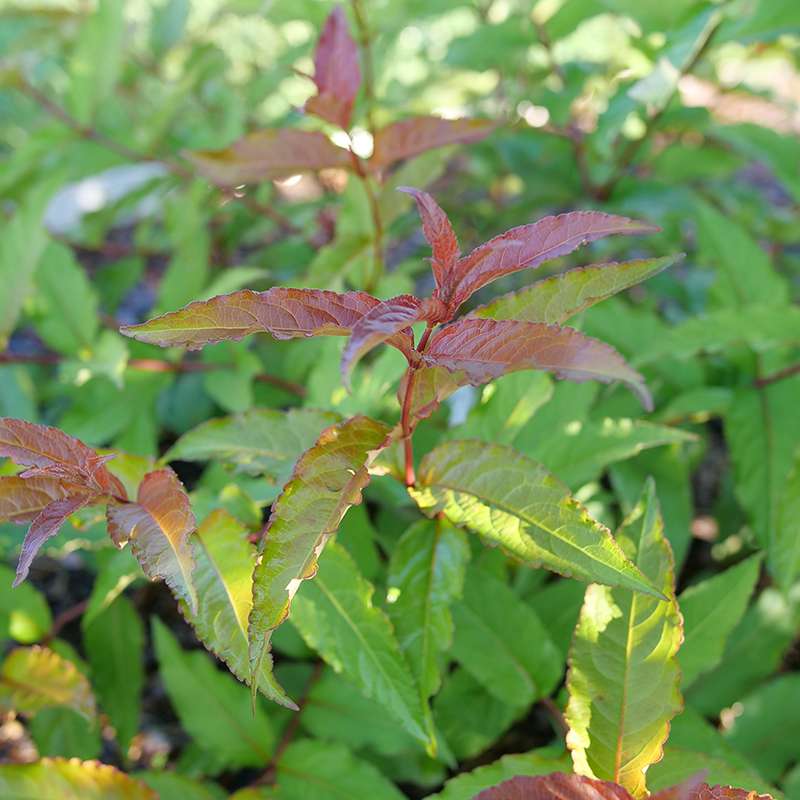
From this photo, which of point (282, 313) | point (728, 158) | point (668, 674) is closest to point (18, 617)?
point (282, 313)

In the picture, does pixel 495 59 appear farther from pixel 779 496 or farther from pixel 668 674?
pixel 668 674

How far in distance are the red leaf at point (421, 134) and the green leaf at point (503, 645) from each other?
60 cm

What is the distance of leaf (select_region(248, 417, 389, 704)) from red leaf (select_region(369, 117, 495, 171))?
1.80 feet

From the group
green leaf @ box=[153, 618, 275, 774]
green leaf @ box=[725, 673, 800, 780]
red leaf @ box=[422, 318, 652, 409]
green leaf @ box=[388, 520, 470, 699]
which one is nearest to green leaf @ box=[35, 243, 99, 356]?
green leaf @ box=[153, 618, 275, 774]

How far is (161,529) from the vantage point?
74 cm

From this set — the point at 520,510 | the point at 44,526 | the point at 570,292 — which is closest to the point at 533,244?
the point at 570,292

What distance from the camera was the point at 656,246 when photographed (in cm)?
194

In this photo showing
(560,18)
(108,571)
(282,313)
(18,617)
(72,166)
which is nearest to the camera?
(282,313)

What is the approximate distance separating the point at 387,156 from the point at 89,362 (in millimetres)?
573

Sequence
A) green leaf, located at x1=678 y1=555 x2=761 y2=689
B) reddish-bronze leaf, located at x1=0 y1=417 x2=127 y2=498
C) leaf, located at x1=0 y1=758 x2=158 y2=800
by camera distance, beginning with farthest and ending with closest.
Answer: green leaf, located at x1=678 y1=555 x2=761 y2=689
leaf, located at x1=0 y1=758 x2=158 y2=800
reddish-bronze leaf, located at x1=0 y1=417 x2=127 y2=498

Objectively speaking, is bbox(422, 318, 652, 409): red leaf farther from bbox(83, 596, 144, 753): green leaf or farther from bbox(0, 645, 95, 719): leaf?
bbox(83, 596, 144, 753): green leaf

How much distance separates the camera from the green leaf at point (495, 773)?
2.66 feet

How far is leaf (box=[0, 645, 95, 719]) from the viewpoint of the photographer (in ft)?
3.36

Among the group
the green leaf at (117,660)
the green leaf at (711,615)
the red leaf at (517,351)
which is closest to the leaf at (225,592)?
the red leaf at (517,351)
